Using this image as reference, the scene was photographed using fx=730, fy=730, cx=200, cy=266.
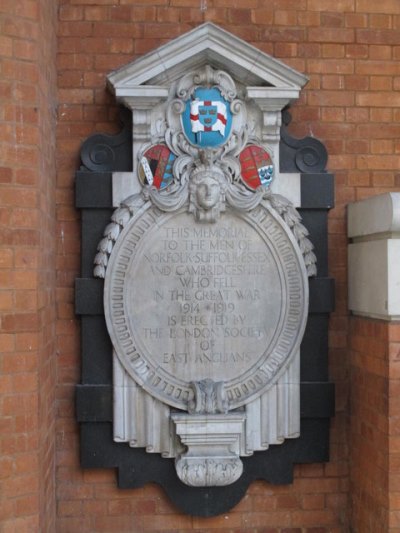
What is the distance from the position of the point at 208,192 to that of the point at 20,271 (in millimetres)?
1241

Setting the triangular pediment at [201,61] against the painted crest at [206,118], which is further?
the painted crest at [206,118]

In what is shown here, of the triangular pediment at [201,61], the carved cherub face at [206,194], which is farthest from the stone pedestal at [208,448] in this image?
the triangular pediment at [201,61]

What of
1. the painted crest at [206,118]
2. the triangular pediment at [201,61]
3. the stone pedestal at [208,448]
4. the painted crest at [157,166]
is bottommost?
the stone pedestal at [208,448]

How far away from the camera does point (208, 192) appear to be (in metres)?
4.34

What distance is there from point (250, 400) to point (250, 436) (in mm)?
222

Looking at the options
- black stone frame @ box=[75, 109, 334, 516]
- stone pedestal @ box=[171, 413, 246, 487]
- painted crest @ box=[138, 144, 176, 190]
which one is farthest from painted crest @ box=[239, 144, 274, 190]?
stone pedestal @ box=[171, 413, 246, 487]

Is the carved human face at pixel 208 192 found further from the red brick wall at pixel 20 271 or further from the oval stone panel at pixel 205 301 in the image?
the red brick wall at pixel 20 271

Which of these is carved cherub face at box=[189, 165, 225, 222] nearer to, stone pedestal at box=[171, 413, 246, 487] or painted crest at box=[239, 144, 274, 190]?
painted crest at box=[239, 144, 274, 190]

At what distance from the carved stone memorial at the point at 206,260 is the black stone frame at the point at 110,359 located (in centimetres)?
7

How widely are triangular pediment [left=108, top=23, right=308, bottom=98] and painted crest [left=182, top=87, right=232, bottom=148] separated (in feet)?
0.60

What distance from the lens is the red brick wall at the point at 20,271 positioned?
12.1 ft

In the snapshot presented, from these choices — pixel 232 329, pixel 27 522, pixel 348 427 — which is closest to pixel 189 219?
pixel 232 329

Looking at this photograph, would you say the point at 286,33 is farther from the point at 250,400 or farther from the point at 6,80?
the point at 250,400

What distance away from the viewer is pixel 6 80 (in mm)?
3715
